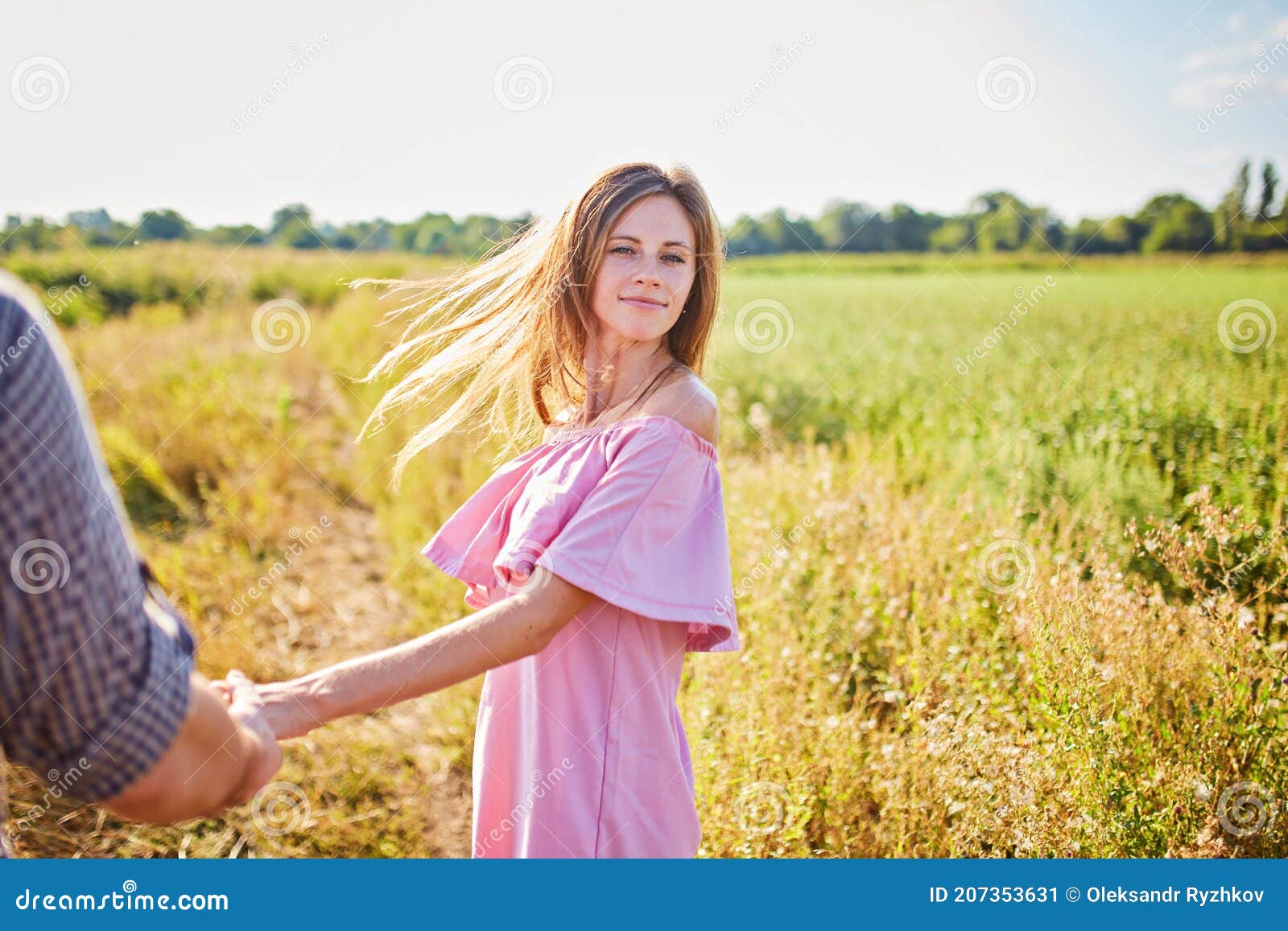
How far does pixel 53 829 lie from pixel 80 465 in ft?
10.7

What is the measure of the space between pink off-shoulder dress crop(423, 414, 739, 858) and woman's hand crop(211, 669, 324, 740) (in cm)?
40

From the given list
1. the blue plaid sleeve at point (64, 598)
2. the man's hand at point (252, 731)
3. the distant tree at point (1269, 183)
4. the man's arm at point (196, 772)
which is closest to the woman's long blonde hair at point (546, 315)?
the man's hand at point (252, 731)

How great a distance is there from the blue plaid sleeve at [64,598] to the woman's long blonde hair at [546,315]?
1.34 m

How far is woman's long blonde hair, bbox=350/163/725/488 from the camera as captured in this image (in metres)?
2.08

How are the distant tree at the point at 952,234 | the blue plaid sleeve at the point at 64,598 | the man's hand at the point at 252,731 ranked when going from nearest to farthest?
the blue plaid sleeve at the point at 64,598 < the man's hand at the point at 252,731 < the distant tree at the point at 952,234

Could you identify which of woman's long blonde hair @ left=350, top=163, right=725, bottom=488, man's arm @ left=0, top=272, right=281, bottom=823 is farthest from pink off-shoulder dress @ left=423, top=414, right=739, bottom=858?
man's arm @ left=0, top=272, right=281, bottom=823

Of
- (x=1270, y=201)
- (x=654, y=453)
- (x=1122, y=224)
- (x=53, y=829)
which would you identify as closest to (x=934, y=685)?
(x=654, y=453)

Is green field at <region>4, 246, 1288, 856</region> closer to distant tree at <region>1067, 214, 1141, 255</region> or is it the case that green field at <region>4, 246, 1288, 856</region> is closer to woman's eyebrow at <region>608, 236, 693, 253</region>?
woman's eyebrow at <region>608, 236, 693, 253</region>

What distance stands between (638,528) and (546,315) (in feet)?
2.38

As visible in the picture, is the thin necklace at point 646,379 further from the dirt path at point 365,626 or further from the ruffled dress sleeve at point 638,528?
the dirt path at point 365,626

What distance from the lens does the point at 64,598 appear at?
0.85 m

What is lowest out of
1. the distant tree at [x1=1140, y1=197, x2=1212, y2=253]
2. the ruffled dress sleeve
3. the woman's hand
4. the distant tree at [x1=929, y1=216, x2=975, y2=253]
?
the woman's hand

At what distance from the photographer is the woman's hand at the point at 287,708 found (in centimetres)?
149

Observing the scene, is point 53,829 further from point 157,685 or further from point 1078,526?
point 1078,526
